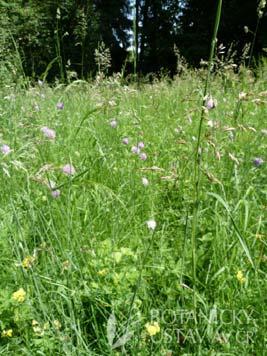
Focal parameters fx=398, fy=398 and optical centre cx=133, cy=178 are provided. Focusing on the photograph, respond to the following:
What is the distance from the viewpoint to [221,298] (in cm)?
123

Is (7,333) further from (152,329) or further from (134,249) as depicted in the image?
(134,249)

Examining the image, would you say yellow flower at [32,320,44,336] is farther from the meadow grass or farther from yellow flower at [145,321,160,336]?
yellow flower at [145,321,160,336]

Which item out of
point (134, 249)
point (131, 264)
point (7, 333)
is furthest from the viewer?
point (134, 249)

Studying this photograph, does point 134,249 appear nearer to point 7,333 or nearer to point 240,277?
point 240,277

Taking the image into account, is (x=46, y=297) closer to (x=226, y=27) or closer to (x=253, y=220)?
(x=253, y=220)

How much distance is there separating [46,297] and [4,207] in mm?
598

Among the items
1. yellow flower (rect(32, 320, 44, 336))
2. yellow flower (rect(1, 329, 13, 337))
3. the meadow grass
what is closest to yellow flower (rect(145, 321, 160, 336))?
the meadow grass

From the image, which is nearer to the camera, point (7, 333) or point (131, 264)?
point (7, 333)

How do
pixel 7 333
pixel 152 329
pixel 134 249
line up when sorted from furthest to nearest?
1. pixel 134 249
2. pixel 7 333
3. pixel 152 329

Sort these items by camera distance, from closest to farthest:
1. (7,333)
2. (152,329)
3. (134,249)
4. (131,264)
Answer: (152,329) → (7,333) → (131,264) → (134,249)

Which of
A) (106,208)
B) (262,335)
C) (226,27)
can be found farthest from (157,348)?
(226,27)

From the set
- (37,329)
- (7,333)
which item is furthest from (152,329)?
(7,333)

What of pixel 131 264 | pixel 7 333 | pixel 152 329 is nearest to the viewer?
pixel 152 329

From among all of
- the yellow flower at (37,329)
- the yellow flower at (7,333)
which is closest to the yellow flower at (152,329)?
the yellow flower at (37,329)
